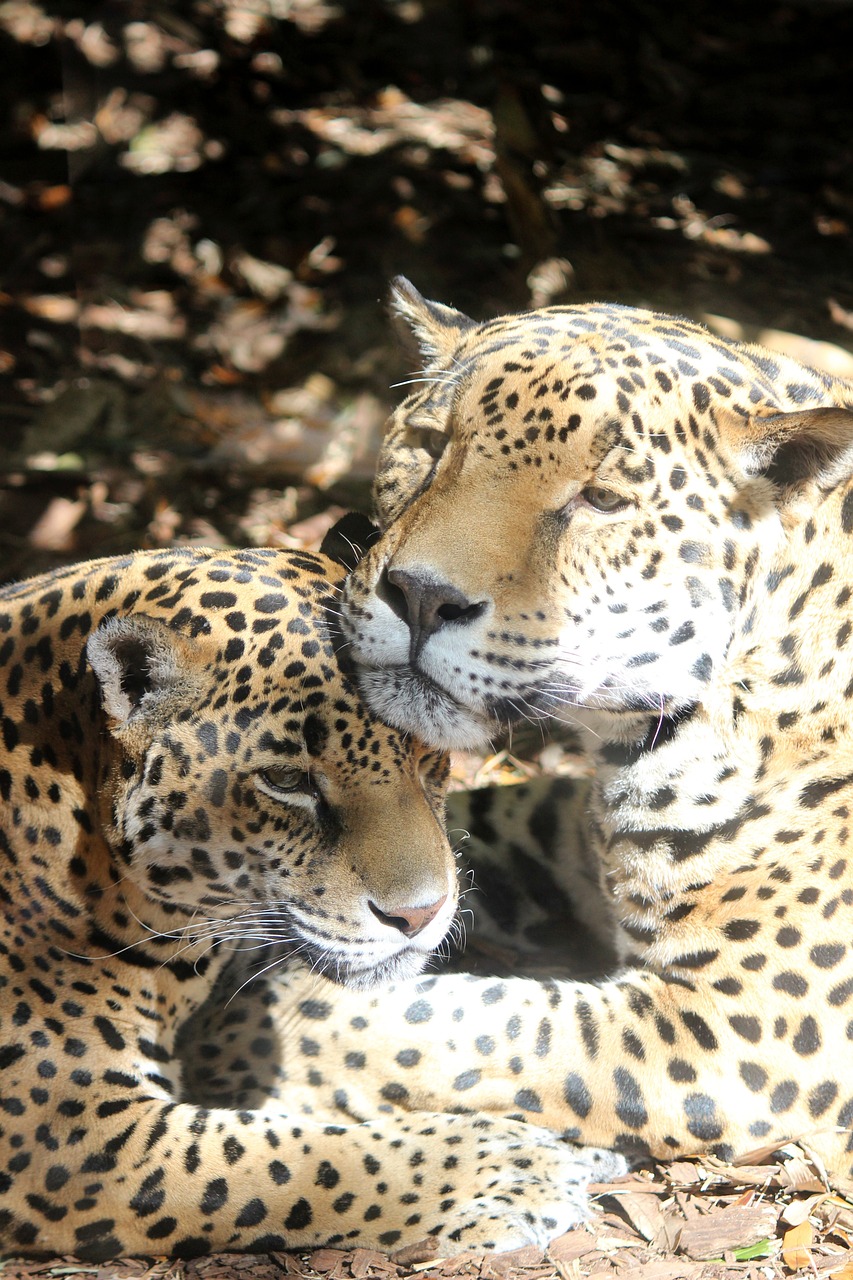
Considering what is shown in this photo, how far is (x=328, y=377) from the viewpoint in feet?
35.2

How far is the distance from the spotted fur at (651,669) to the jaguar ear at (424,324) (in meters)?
0.02

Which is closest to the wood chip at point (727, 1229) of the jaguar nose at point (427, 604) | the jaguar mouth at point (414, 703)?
the jaguar mouth at point (414, 703)

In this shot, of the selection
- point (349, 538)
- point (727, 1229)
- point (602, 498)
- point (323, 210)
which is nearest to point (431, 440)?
point (349, 538)

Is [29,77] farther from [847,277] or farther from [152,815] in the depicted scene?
[152,815]

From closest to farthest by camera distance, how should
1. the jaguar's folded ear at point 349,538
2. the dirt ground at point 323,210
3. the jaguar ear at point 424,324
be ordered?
the jaguar's folded ear at point 349,538, the jaguar ear at point 424,324, the dirt ground at point 323,210

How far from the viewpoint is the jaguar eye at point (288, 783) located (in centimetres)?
421

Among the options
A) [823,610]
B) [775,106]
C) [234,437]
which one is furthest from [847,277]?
[823,610]

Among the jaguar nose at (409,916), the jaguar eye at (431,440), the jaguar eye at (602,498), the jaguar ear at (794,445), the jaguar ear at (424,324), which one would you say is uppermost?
the jaguar ear at (794,445)

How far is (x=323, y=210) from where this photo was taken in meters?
12.3

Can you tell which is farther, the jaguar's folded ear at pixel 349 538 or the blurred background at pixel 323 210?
the blurred background at pixel 323 210

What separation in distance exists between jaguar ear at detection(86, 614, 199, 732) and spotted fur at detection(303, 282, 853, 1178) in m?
0.53

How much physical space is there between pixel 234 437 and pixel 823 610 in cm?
647

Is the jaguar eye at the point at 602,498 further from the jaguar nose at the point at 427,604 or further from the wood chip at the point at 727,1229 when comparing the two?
the wood chip at the point at 727,1229

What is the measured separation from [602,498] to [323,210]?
876 cm
